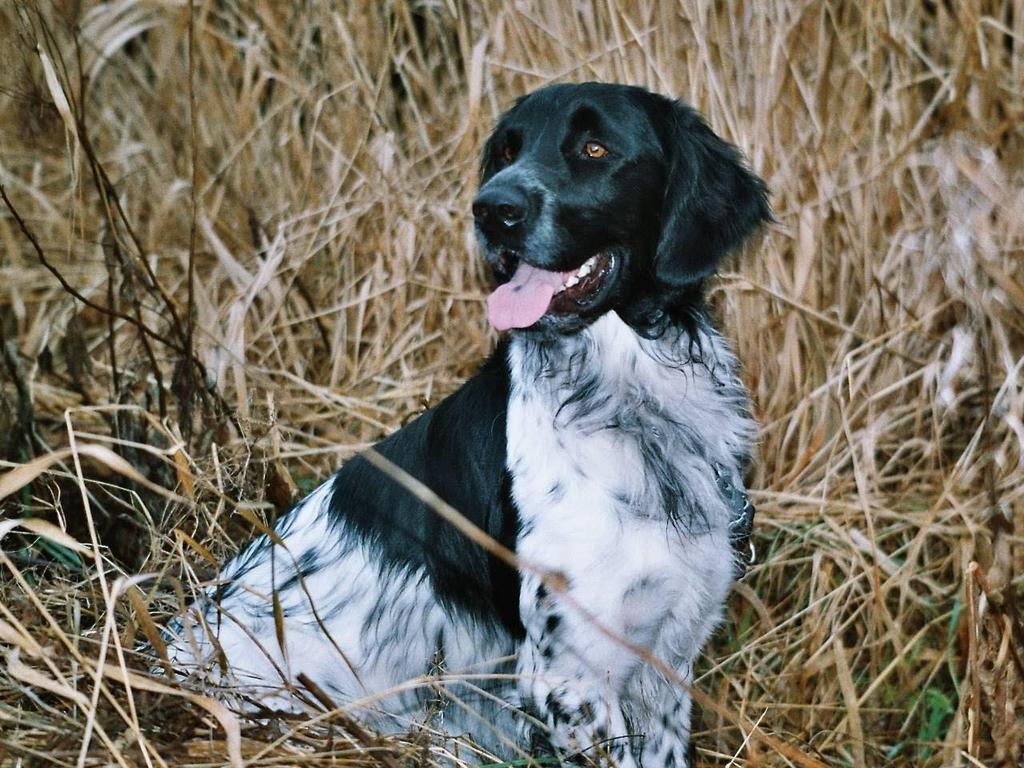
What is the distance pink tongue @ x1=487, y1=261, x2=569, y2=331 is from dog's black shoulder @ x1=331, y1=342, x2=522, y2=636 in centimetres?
15

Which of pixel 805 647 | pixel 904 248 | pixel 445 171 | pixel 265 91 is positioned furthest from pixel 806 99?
pixel 265 91

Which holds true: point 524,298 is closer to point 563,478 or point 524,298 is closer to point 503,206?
point 503,206

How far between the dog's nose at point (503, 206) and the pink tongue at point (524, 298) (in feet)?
0.46

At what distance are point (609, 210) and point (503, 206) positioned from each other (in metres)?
0.23

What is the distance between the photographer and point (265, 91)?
4965 millimetres

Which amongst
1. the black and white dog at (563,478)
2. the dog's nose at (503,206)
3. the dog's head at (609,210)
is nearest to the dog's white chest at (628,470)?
the black and white dog at (563,478)

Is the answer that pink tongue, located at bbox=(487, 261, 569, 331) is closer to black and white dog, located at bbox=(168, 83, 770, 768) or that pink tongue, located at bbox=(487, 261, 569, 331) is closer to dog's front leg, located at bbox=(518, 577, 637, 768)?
black and white dog, located at bbox=(168, 83, 770, 768)

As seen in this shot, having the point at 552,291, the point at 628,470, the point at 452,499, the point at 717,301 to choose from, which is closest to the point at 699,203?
the point at 552,291

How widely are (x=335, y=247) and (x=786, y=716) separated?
2.06 m

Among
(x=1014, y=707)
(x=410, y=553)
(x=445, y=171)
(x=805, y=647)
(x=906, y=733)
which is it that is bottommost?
(x=906, y=733)

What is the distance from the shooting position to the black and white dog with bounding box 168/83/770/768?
240 cm

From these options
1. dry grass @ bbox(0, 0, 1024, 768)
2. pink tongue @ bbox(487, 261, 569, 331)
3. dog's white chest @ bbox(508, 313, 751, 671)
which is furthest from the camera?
dry grass @ bbox(0, 0, 1024, 768)

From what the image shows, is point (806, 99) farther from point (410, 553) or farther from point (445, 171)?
point (410, 553)

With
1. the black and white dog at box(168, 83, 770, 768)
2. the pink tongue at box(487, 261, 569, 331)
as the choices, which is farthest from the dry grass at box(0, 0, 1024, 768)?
the pink tongue at box(487, 261, 569, 331)
